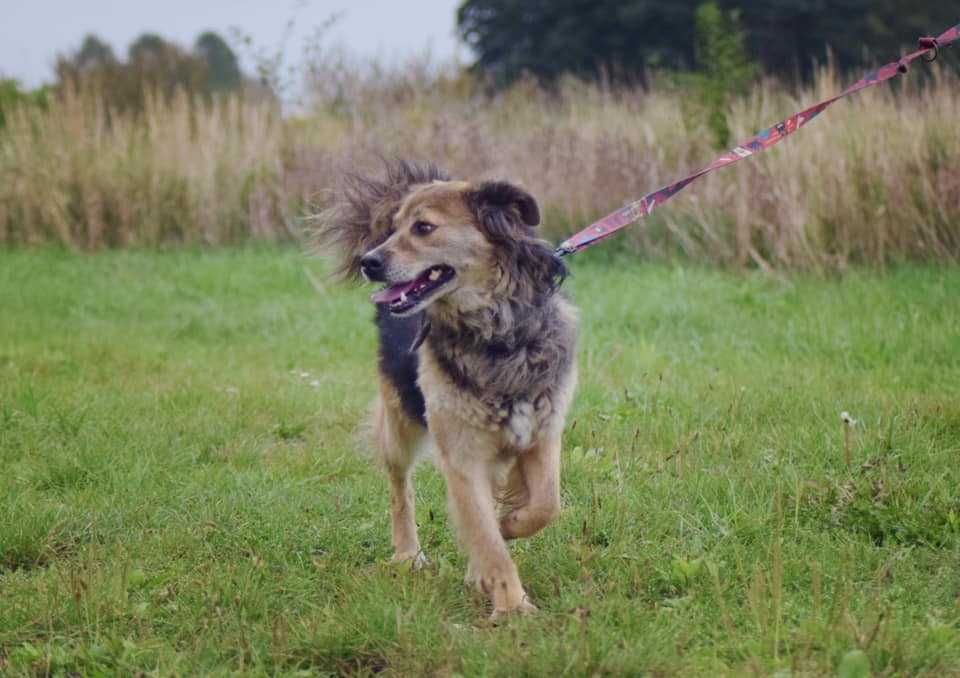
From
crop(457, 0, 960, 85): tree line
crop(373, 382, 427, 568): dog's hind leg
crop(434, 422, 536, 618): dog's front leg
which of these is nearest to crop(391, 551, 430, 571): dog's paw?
crop(373, 382, 427, 568): dog's hind leg

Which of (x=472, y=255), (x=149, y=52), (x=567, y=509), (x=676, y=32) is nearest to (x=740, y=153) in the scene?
(x=472, y=255)

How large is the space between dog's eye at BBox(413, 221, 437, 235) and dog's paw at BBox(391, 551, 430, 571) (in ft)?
3.85

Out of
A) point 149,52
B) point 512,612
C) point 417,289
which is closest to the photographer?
point 512,612

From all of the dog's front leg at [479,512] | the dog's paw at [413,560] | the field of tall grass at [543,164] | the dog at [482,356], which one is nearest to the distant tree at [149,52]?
the field of tall grass at [543,164]

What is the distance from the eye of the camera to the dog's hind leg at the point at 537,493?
3691mm

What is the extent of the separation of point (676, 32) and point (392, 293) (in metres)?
26.2

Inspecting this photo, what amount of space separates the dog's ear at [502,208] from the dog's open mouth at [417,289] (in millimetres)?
223

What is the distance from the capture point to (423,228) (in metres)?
3.98

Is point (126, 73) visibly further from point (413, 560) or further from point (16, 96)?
point (413, 560)

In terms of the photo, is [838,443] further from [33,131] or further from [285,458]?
[33,131]

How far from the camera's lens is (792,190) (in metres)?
9.02

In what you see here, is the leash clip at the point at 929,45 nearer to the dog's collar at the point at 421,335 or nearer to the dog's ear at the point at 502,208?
the dog's ear at the point at 502,208

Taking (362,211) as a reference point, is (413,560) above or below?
below

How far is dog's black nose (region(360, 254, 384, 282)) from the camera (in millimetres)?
3812
